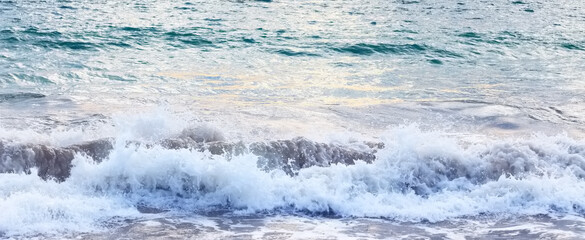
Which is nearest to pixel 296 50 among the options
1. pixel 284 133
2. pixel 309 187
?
pixel 284 133

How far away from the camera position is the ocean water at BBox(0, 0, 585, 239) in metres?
6.53

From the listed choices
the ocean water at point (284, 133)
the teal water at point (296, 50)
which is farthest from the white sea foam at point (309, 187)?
the teal water at point (296, 50)

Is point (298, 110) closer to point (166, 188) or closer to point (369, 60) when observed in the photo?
point (166, 188)

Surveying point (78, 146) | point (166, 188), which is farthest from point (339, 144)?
point (78, 146)

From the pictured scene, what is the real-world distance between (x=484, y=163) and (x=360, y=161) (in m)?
1.46

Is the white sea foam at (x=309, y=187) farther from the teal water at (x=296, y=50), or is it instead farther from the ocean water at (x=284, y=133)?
the teal water at (x=296, y=50)

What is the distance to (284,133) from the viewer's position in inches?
357

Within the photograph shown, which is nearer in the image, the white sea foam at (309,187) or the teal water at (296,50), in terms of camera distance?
the white sea foam at (309,187)

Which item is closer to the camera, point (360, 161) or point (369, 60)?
point (360, 161)

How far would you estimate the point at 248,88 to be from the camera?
11.9 metres

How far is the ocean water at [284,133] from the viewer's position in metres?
6.53

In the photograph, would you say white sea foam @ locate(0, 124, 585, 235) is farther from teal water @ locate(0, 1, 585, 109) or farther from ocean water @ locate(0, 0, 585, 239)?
teal water @ locate(0, 1, 585, 109)

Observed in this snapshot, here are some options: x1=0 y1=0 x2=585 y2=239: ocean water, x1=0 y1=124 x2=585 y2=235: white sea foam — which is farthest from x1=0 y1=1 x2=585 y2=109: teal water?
x1=0 y1=124 x2=585 y2=235: white sea foam

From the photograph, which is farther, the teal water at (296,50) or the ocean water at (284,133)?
the teal water at (296,50)
